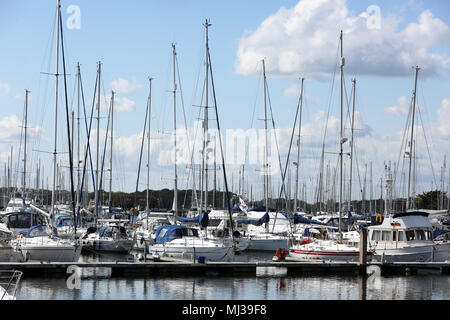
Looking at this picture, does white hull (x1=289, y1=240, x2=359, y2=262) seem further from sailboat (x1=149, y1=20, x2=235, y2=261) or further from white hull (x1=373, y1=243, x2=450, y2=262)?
sailboat (x1=149, y1=20, x2=235, y2=261)

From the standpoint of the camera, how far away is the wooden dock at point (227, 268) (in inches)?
1404

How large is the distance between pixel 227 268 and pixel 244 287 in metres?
3.36

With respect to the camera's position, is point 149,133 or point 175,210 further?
point 149,133

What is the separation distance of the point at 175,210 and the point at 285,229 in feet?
35.6

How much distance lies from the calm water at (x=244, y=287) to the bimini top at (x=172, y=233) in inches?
218

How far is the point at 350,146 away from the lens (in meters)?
52.3

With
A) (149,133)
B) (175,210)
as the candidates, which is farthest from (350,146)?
(149,133)

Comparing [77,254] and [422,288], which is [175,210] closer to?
[77,254]

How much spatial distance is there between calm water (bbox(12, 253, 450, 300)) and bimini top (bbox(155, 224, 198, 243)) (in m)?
5.54

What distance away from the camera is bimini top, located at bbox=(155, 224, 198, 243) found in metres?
42.6

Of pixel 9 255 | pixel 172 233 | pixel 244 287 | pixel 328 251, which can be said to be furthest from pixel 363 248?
pixel 9 255

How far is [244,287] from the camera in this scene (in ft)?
112

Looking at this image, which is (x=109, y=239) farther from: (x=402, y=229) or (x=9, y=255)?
(x=402, y=229)

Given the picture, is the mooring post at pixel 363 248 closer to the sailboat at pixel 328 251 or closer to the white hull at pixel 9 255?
the sailboat at pixel 328 251
